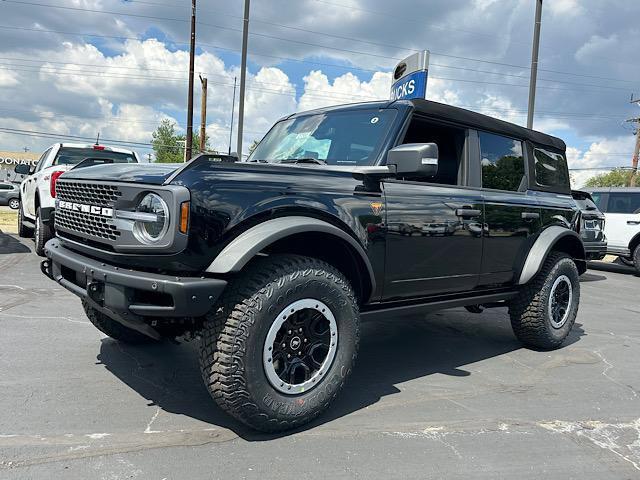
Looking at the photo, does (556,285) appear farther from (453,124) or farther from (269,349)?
(269,349)

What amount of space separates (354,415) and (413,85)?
731 centimetres

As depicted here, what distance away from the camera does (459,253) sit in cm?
394

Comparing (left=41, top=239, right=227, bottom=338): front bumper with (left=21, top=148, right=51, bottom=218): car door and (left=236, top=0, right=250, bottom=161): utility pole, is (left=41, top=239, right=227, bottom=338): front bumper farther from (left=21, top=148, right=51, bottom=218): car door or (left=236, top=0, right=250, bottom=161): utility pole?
(left=236, top=0, right=250, bottom=161): utility pole

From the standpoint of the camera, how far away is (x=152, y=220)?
2641mm

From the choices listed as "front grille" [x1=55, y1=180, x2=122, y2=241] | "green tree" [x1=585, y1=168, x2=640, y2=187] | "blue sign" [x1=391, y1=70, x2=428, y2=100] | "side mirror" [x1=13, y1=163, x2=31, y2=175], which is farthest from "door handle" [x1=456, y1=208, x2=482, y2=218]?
"green tree" [x1=585, y1=168, x2=640, y2=187]

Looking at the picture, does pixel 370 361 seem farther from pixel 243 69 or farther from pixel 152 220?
pixel 243 69

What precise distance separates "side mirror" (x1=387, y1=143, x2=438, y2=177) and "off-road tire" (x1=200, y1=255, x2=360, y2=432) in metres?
0.82

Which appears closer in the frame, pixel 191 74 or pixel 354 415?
pixel 354 415

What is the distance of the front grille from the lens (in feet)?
9.47

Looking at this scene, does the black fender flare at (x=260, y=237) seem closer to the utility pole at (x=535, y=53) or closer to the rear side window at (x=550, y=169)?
the rear side window at (x=550, y=169)

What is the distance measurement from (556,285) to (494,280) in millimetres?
909

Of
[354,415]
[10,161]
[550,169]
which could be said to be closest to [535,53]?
[550,169]

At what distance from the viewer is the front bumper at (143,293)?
99.3 inches

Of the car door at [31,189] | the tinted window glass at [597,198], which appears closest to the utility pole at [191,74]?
the car door at [31,189]
